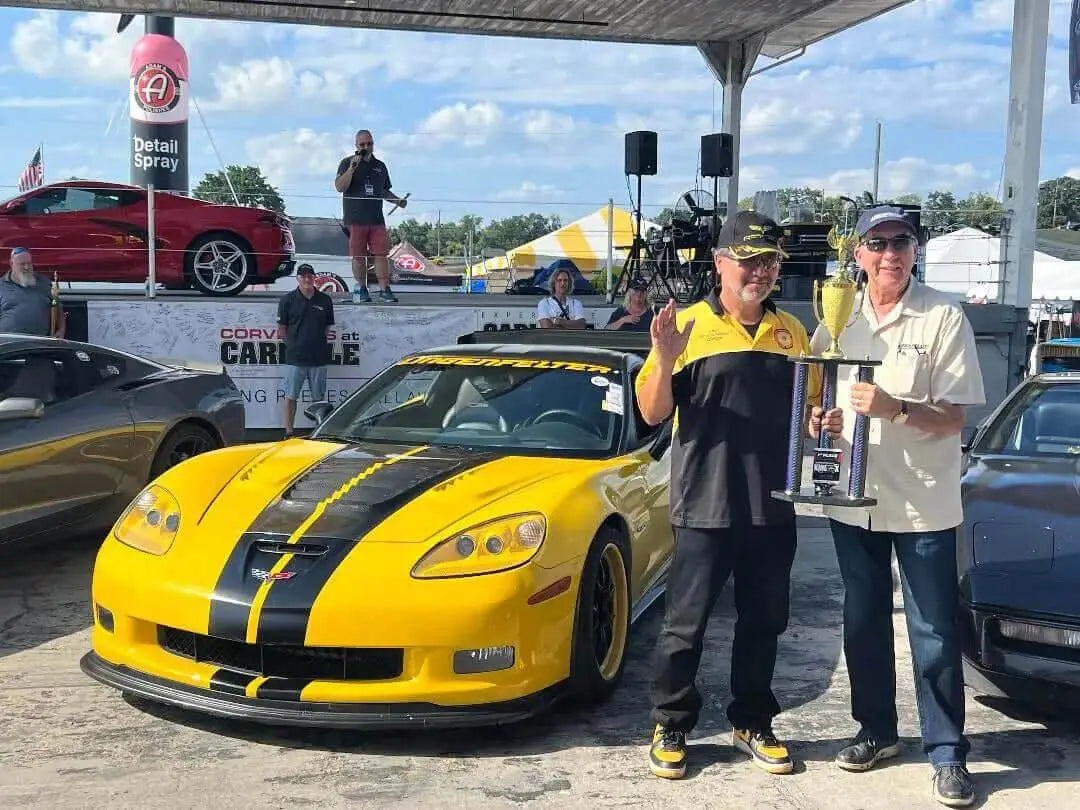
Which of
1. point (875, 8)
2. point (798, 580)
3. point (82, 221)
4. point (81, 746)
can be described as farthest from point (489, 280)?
point (81, 746)

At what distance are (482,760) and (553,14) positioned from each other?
13723mm

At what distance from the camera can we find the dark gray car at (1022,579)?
139 inches

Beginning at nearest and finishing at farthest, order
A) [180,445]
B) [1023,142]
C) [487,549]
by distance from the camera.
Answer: [487,549]
[180,445]
[1023,142]

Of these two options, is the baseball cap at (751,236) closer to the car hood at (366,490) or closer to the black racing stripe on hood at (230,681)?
the car hood at (366,490)

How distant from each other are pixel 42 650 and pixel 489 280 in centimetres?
2419

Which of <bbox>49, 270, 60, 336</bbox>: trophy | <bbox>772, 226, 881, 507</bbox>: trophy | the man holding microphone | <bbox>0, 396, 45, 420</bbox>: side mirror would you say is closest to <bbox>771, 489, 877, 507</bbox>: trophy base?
<bbox>772, 226, 881, 507</bbox>: trophy

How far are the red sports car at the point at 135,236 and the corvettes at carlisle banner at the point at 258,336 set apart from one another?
817 millimetres

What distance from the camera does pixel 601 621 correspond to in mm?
4012

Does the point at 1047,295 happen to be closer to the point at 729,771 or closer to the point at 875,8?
the point at 875,8

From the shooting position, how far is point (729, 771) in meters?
3.43

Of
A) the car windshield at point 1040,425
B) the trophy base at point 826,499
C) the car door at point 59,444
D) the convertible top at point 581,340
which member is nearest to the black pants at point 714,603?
the trophy base at point 826,499

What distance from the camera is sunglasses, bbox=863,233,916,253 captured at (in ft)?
10.7

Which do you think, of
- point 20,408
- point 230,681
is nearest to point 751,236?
point 230,681

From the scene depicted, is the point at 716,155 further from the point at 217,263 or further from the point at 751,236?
the point at 751,236
